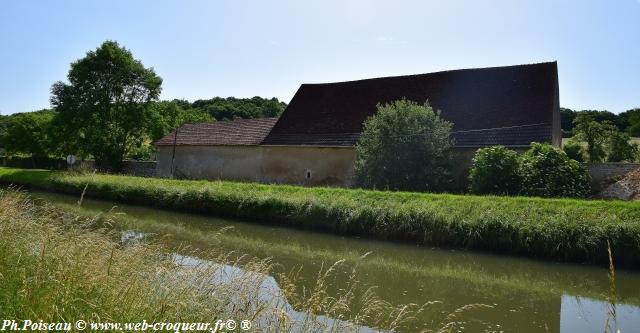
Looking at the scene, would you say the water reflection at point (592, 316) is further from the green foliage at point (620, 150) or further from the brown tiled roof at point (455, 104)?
the green foliage at point (620, 150)

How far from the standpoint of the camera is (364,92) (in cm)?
2552

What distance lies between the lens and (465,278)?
9953 mm

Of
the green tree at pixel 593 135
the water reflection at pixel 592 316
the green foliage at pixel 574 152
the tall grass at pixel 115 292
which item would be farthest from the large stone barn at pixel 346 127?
the tall grass at pixel 115 292

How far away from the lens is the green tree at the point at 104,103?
111 ft

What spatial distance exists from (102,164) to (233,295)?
32207mm

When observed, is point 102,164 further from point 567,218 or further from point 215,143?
point 567,218

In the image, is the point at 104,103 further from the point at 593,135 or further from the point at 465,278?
the point at 593,135

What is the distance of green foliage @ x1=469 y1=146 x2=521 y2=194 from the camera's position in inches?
656

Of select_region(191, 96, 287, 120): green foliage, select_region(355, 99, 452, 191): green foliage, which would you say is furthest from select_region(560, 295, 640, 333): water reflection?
select_region(191, 96, 287, 120): green foliage

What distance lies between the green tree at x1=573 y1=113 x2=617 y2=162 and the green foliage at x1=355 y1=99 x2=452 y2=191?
1672 cm

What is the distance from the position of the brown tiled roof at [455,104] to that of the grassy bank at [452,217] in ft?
20.7

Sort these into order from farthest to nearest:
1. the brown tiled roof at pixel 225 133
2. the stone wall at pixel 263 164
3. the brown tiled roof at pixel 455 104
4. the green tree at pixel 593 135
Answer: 1. the green tree at pixel 593 135
2. the brown tiled roof at pixel 225 133
3. the stone wall at pixel 263 164
4. the brown tiled roof at pixel 455 104

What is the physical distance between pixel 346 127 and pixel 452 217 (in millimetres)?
11724

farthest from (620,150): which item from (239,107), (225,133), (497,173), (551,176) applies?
(239,107)
